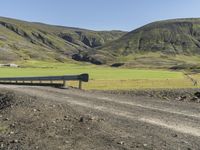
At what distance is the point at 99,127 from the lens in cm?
1269

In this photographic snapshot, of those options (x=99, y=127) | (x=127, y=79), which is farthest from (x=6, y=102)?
(x=127, y=79)

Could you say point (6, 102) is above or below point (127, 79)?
above

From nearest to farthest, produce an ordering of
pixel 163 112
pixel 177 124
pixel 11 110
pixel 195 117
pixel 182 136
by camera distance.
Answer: pixel 182 136 → pixel 177 124 → pixel 195 117 → pixel 163 112 → pixel 11 110

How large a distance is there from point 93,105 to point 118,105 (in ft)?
4.33

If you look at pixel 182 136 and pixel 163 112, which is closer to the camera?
pixel 182 136

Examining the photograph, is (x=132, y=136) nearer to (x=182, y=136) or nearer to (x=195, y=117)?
(x=182, y=136)

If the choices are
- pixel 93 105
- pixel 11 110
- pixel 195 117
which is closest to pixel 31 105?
pixel 11 110

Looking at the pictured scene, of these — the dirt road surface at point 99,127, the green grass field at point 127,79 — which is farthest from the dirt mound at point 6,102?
the green grass field at point 127,79

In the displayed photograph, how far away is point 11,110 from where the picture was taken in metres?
17.6

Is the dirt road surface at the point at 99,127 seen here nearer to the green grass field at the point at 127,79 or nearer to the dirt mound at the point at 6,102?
the dirt mound at the point at 6,102

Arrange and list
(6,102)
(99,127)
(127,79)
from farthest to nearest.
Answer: (127,79) < (6,102) < (99,127)

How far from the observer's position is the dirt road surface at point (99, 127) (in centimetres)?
1048

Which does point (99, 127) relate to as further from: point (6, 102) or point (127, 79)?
point (127, 79)

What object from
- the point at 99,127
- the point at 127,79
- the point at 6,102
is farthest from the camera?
the point at 127,79
